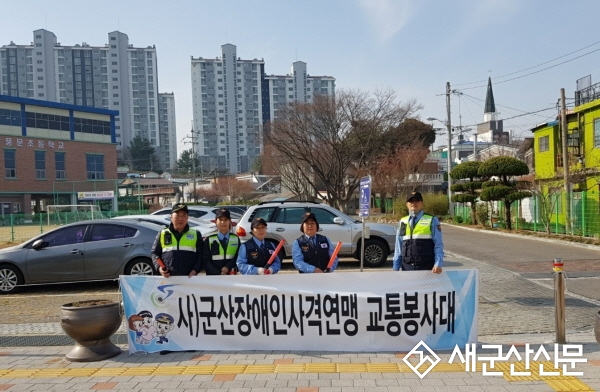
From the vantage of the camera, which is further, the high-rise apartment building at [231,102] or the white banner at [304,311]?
the high-rise apartment building at [231,102]

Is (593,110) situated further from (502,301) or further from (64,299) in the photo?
(64,299)

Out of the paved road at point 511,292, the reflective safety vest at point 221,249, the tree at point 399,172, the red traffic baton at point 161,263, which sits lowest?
the paved road at point 511,292

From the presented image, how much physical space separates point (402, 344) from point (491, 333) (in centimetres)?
155

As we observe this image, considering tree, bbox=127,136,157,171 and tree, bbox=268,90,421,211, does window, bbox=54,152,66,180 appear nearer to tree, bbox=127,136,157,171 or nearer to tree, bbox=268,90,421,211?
tree, bbox=268,90,421,211

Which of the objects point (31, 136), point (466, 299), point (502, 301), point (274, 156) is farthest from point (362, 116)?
point (31, 136)

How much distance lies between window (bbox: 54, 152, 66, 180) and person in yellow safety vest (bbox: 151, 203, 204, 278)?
175 ft

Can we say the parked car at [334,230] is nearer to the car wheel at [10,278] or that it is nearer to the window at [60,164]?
the car wheel at [10,278]

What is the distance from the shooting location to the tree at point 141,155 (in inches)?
4454

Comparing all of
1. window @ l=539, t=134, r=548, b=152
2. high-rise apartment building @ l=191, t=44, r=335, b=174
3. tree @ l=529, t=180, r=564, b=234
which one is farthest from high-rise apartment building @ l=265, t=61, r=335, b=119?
tree @ l=529, t=180, r=564, b=234

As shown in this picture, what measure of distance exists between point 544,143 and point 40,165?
154 ft

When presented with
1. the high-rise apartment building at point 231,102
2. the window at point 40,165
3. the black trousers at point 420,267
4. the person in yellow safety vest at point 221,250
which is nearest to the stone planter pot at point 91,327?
the person in yellow safety vest at point 221,250

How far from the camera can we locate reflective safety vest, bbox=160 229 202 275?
6.41 m

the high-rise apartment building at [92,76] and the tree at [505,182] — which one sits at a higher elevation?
the high-rise apartment building at [92,76]

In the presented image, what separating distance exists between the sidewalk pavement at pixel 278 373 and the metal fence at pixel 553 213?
1510 centimetres
